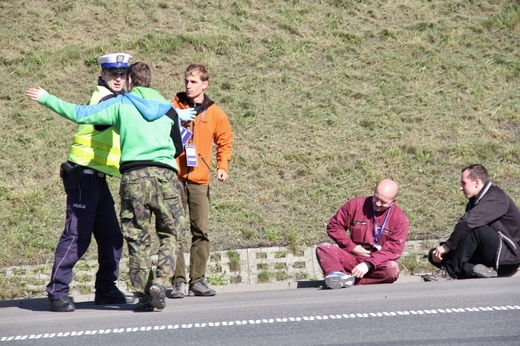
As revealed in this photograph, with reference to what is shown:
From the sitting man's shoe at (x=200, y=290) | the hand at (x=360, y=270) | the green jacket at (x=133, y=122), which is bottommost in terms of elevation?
the sitting man's shoe at (x=200, y=290)

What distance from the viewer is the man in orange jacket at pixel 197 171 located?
8.98 metres

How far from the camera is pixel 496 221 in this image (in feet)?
31.5

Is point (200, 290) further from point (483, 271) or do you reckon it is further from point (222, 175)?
point (483, 271)

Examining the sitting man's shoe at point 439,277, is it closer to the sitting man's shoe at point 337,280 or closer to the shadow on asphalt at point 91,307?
the sitting man's shoe at point 337,280

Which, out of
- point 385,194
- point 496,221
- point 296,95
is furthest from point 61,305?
point 296,95

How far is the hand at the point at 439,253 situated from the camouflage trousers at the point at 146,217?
305cm

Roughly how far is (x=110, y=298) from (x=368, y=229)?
100 inches

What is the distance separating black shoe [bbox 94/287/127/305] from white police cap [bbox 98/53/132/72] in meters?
2.02

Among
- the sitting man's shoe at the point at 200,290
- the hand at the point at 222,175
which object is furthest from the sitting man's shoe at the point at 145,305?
the hand at the point at 222,175

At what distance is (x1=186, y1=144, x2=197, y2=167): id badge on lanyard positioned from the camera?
29.2 feet

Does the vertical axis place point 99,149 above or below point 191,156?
above

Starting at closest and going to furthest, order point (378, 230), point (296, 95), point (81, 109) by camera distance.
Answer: point (81, 109) → point (378, 230) → point (296, 95)

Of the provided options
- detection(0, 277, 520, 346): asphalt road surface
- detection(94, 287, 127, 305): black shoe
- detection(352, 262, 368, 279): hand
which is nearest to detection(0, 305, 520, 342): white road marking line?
detection(0, 277, 520, 346): asphalt road surface

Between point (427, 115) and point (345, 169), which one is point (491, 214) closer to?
point (345, 169)
